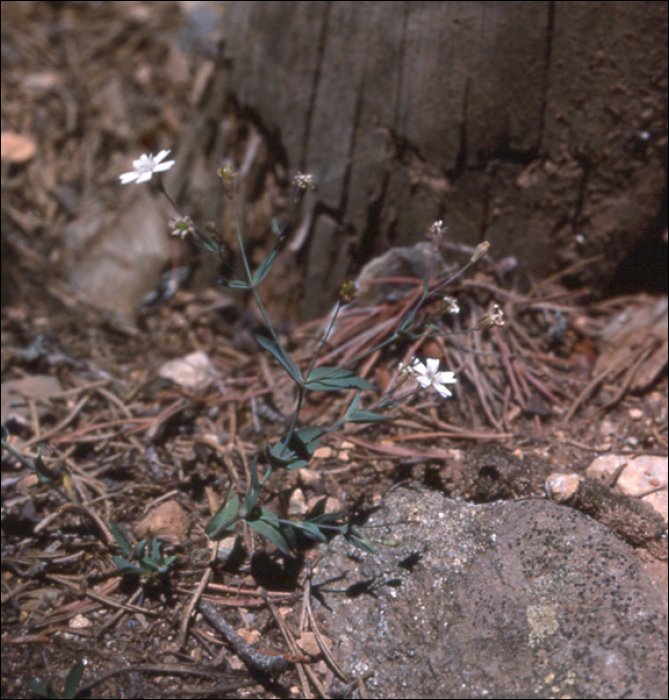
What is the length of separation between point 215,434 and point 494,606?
1.15 m

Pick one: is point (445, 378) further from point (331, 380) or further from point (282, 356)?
point (282, 356)

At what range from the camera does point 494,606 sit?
5.00ft

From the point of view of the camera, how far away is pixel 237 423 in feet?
7.73

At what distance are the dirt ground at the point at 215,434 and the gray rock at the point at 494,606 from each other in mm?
124

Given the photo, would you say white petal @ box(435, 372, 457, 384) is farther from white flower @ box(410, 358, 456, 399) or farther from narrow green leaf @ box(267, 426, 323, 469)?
narrow green leaf @ box(267, 426, 323, 469)

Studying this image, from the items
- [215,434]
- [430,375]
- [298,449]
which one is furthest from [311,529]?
[215,434]

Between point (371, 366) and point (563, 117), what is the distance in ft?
4.09

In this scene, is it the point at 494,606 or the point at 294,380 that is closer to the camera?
the point at 494,606

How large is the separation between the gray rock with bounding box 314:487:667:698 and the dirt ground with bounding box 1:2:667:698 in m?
0.12

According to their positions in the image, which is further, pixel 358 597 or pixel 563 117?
pixel 563 117

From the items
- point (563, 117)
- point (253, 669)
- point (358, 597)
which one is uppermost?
point (563, 117)

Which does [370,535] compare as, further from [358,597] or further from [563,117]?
[563,117]

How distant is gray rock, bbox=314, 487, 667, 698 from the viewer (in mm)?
1371

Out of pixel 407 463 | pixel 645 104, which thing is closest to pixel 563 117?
pixel 645 104
